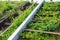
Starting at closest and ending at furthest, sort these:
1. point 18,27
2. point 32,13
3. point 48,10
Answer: point 18,27, point 32,13, point 48,10

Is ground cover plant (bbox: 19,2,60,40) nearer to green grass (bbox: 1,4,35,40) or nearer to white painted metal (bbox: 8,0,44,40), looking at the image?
white painted metal (bbox: 8,0,44,40)

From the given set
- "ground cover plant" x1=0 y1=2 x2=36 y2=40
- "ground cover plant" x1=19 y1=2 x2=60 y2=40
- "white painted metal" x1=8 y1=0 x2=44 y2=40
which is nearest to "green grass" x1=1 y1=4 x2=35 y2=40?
"ground cover plant" x1=0 y1=2 x2=36 y2=40

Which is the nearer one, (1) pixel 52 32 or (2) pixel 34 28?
(1) pixel 52 32

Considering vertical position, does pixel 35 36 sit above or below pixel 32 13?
below

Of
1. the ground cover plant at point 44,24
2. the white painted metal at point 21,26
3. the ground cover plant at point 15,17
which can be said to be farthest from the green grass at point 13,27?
the ground cover plant at point 44,24

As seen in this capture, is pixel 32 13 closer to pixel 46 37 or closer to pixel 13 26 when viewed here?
pixel 13 26

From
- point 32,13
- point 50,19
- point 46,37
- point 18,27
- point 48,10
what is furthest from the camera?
point 48,10

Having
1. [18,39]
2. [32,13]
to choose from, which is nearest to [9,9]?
[32,13]

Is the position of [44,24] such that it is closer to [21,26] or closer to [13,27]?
[21,26]
